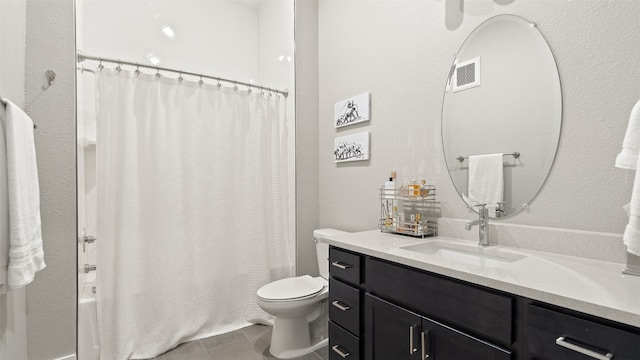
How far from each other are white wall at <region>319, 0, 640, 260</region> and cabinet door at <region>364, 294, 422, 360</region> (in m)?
0.59

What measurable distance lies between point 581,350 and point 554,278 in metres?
0.22

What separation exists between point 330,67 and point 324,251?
151 cm

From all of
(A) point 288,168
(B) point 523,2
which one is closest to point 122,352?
(A) point 288,168

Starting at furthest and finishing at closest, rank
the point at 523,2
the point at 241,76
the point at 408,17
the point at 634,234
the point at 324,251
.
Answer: the point at 241,76 → the point at 324,251 → the point at 408,17 → the point at 523,2 → the point at 634,234

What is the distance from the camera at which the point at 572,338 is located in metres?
0.74

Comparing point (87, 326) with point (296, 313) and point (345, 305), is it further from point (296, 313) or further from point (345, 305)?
point (345, 305)

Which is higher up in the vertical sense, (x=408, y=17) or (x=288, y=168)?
(x=408, y=17)

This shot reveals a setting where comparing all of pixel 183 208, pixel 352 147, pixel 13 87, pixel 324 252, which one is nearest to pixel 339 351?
pixel 324 252

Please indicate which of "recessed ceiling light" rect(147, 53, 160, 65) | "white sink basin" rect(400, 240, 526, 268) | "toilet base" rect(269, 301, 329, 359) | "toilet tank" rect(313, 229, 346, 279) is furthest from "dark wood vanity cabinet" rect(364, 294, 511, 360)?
"recessed ceiling light" rect(147, 53, 160, 65)

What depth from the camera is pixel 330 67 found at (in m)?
2.50

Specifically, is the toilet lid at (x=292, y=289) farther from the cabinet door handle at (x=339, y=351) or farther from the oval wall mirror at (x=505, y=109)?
the oval wall mirror at (x=505, y=109)

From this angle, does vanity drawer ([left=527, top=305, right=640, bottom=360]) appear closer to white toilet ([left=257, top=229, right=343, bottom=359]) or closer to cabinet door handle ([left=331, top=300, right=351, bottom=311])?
cabinet door handle ([left=331, top=300, right=351, bottom=311])

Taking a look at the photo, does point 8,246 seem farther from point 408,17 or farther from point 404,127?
point 408,17

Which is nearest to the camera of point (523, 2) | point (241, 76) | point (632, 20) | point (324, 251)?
point (632, 20)
